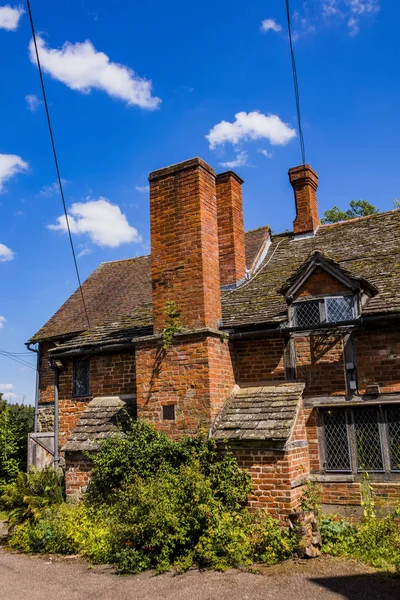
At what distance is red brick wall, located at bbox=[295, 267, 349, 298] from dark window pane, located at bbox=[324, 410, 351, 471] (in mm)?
2173

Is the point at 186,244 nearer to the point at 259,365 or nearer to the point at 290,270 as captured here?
the point at 259,365

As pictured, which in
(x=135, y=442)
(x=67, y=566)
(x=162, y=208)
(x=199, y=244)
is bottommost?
(x=67, y=566)

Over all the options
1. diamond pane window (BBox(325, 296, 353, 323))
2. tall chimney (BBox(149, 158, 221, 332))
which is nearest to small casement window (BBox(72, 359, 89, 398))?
tall chimney (BBox(149, 158, 221, 332))

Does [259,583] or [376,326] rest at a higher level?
[376,326]

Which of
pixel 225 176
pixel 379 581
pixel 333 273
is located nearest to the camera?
pixel 379 581

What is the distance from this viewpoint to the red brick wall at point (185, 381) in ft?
30.0

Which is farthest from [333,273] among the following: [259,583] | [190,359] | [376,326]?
[259,583]

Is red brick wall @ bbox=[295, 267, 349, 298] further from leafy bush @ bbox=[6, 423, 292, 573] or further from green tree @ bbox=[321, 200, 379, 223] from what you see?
green tree @ bbox=[321, 200, 379, 223]

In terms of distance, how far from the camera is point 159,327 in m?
10.1

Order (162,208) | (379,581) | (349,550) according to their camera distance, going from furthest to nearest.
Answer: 1. (162,208)
2. (349,550)
3. (379,581)

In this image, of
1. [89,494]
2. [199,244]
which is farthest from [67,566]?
[199,244]

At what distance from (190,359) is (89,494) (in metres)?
3.01

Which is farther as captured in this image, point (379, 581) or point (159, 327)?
point (159, 327)

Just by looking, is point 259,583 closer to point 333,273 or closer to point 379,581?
point 379,581
